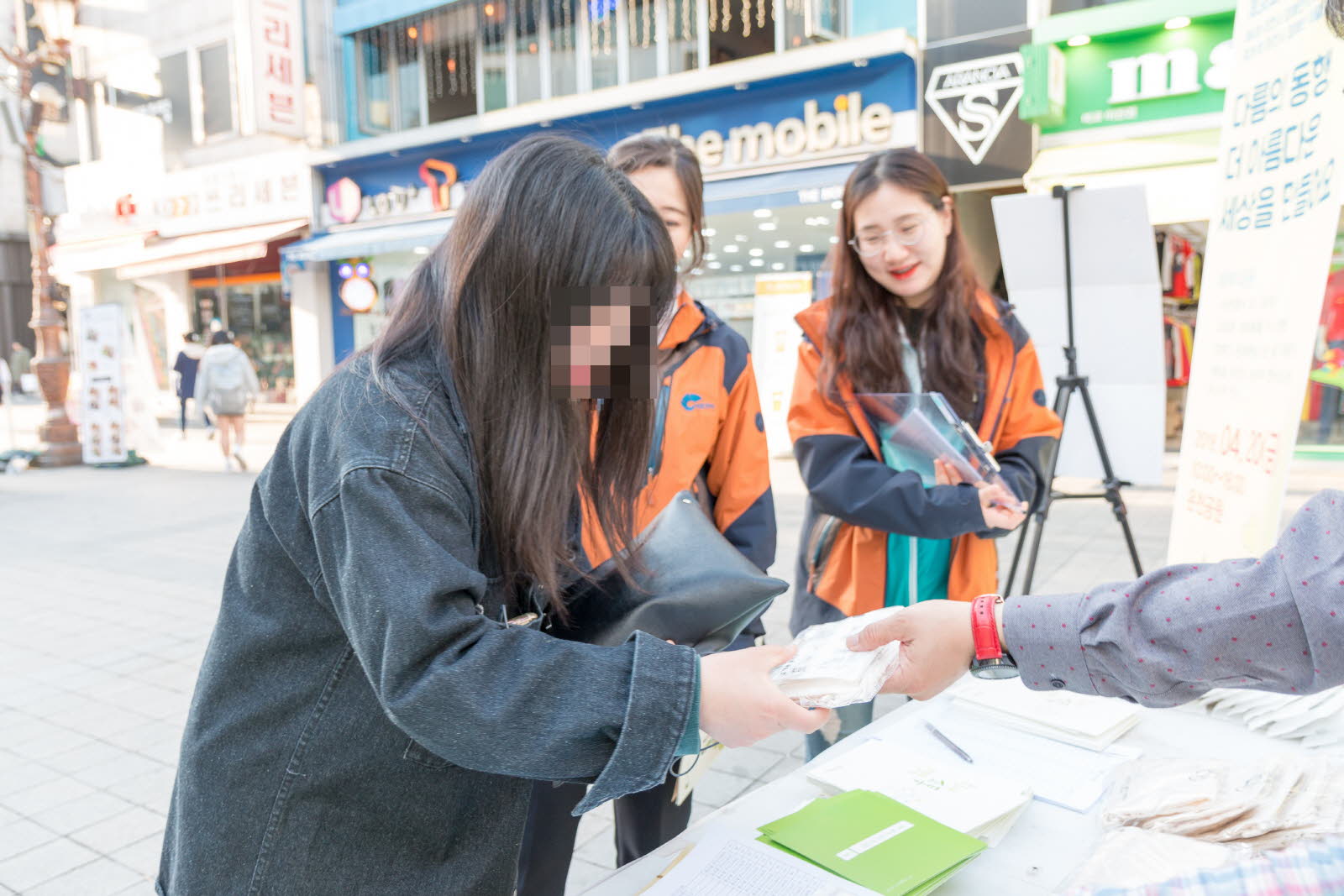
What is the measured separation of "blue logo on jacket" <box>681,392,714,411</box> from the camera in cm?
185

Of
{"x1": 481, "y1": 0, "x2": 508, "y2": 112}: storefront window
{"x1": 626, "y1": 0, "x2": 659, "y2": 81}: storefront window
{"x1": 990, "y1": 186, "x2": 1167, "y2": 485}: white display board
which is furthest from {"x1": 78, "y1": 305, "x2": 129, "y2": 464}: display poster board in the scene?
{"x1": 990, "y1": 186, "x2": 1167, "y2": 485}: white display board

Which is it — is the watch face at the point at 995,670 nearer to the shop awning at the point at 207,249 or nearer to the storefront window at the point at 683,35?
the storefront window at the point at 683,35

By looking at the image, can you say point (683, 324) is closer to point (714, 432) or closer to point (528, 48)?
point (714, 432)

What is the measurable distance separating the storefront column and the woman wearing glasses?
12551 millimetres

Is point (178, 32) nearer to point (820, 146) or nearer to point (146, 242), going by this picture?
point (146, 242)

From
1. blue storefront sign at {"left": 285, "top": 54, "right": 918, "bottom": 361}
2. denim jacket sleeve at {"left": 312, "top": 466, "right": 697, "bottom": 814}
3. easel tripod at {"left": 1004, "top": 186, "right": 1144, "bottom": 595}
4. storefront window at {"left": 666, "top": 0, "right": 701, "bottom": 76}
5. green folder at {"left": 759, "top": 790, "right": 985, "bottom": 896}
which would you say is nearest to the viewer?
denim jacket sleeve at {"left": 312, "top": 466, "right": 697, "bottom": 814}

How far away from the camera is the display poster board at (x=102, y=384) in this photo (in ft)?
30.5

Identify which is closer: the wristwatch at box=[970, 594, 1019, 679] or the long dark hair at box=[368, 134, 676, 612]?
the long dark hair at box=[368, 134, 676, 612]

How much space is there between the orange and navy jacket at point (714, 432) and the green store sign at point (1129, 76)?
709 centimetres

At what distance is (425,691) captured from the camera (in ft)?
2.52

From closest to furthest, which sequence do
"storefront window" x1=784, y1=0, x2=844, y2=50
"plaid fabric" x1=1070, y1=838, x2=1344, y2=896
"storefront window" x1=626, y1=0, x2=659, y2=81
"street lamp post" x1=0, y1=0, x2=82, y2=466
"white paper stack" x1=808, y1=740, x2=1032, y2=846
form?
"plaid fabric" x1=1070, y1=838, x2=1344, y2=896, "white paper stack" x1=808, y1=740, x2=1032, y2=846, "storefront window" x1=784, y1=0, x2=844, y2=50, "street lamp post" x1=0, y1=0, x2=82, y2=466, "storefront window" x1=626, y1=0, x2=659, y2=81

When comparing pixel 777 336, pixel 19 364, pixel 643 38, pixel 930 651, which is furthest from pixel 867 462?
pixel 19 364

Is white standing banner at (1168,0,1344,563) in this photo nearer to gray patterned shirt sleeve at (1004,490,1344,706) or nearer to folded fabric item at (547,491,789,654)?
gray patterned shirt sleeve at (1004,490,1344,706)

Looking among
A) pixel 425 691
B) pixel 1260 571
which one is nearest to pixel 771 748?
pixel 1260 571
